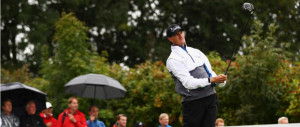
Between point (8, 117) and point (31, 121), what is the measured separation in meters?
0.25

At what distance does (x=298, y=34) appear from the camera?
65.3 ft

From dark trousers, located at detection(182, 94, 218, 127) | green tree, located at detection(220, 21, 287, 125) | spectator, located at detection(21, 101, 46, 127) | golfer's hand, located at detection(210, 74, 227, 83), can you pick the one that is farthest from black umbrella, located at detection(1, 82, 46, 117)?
green tree, located at detection(220, 21, 287, 125)

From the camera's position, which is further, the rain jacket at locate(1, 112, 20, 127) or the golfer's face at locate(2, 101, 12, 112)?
the golfer's face at locate(2, 101, 12, 112)

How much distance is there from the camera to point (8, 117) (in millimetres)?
4680

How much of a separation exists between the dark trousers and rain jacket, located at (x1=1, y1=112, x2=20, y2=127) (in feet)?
5.62

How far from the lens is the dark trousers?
4273 millimetres

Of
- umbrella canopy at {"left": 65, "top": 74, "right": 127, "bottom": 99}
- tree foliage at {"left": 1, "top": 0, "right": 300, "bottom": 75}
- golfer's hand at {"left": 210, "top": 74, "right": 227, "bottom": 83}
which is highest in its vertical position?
tree foliage at {"left": 1, "top": 0, "right": 300, "bottom": 75}

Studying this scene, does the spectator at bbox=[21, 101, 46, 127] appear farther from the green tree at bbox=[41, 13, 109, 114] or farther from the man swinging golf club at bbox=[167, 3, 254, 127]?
the green tree at bbox=[41, 13, 109, 114]

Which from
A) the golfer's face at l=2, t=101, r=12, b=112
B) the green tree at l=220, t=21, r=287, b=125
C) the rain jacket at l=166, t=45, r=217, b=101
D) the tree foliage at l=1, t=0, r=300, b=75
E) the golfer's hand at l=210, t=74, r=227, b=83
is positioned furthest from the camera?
the tree foliage at l=1, t=0, r=300, b=75

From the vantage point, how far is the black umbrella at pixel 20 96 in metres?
4.86

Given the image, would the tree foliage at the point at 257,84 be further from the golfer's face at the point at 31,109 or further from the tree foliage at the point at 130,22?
the tree foliage at the point at 130,22

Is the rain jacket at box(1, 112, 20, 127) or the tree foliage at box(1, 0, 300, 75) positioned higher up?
the tree foliage at box(1, 0, 300, 75)

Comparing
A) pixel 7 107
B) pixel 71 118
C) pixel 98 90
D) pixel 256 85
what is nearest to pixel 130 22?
pixel 256 85

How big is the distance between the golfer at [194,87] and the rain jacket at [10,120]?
5.43 ft
